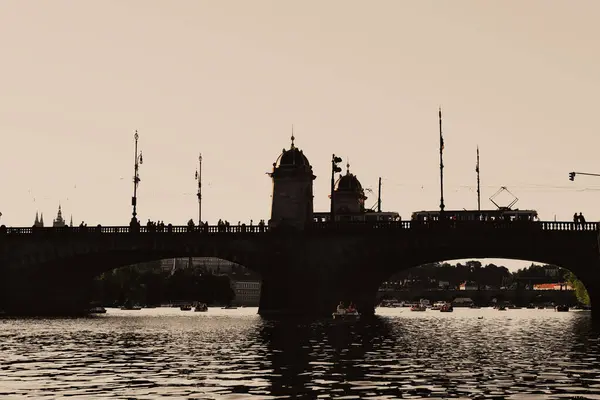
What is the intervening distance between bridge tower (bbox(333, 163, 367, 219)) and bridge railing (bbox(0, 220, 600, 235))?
47.5 meters

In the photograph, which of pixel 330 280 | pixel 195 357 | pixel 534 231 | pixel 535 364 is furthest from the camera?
pixel 330 280

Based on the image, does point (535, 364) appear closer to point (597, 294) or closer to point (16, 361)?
point (16, 361)

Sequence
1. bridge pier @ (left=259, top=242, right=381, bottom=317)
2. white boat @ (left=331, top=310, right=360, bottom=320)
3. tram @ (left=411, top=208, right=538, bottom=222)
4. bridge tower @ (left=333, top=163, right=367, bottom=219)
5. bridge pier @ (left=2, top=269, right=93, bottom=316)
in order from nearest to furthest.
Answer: white boat @ (left=331, top=310, right=360, bottom=320)
bridge pier @ (left=259, top=242, right=381, bottom=317)
tram @ (left=411, top=208, right=538, bottom=222)
bridge pier @ (left=2, top=269, right=93, bottom=316)
bridge tower @ (left=333, top=163, right=367, bottom=219)

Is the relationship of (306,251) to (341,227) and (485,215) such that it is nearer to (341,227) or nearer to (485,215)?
(341,227)

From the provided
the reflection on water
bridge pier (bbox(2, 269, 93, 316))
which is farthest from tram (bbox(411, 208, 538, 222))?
bridge pier (bbox(2, 269, 93, 316))

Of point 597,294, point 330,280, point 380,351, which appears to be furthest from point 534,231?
point 380,351

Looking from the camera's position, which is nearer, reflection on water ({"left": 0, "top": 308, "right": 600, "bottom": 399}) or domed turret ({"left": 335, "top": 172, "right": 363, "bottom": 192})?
reflection on water ({"left": 0, "top": 308, "right": 600, "bottom": 399})

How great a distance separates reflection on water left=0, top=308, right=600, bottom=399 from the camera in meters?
41.5

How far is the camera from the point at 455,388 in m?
42.6

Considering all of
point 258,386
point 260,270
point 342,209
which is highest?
point 342,209

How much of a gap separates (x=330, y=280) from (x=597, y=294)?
27.6 metres

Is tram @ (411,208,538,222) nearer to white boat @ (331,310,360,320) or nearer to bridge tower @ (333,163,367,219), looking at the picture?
white boat @ (331,310,360,320)

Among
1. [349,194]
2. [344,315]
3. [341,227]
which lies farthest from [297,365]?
[349,194]

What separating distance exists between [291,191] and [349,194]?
47.4m
